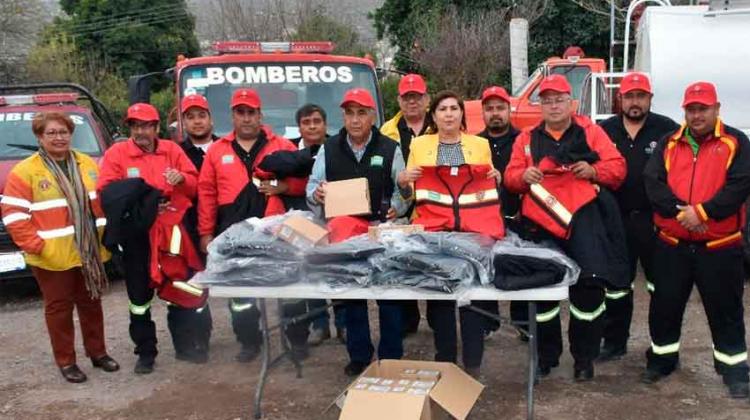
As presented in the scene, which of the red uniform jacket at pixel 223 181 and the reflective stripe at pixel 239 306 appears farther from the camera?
the reflective stripe at pixel 239 306

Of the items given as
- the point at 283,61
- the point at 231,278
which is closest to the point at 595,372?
the point at 231,278

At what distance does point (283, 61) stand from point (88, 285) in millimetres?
3160

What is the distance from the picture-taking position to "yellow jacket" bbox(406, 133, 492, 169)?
4.39m

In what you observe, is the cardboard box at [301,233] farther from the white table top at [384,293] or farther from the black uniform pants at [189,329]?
the black uniform pants at [189,329]

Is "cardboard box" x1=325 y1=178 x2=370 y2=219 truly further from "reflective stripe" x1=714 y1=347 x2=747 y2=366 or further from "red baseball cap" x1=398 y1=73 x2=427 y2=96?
"reflective stripe" x1=714 y1=347 x2=747 y2=366

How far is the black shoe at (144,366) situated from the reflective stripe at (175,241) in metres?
0.85

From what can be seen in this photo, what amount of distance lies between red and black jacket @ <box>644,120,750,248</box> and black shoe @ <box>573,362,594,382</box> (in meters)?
0.94

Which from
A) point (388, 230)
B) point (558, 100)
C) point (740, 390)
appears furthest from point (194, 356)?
point (740, 390)

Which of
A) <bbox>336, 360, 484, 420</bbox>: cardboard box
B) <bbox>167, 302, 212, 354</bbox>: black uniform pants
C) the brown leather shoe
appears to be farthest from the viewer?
<bbox>167, 302, 212, 354</bbox>: black uniform pants

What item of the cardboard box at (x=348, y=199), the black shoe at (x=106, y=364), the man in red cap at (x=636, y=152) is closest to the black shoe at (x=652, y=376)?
the man in red cap at (x=636, y=152)

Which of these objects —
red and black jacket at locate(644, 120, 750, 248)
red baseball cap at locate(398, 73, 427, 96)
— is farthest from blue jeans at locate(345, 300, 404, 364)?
red and black jacket at locate(644, 120, 750, 248)

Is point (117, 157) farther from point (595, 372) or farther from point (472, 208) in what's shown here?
point (595, 372)

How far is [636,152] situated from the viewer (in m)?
4.95

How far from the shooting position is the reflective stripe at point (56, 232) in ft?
16.1
